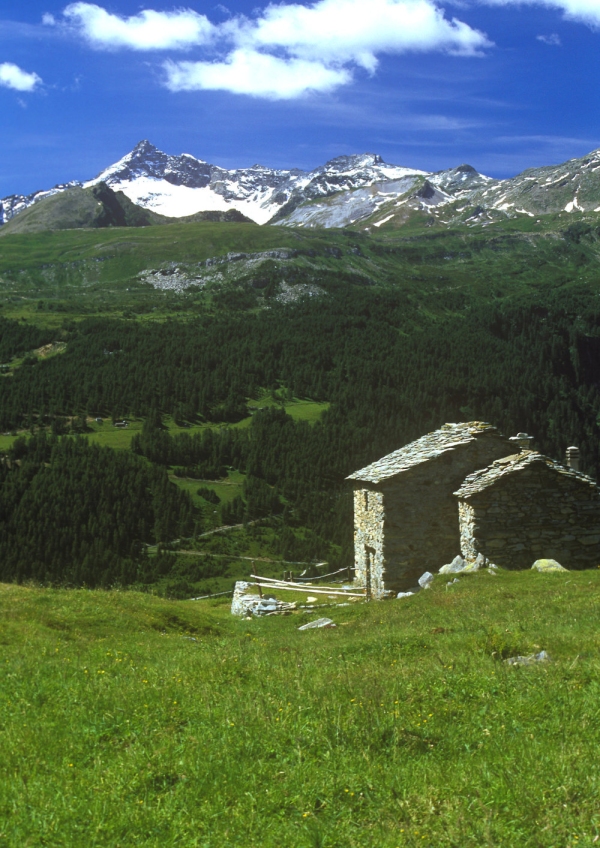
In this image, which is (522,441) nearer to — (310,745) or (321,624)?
(321,624)

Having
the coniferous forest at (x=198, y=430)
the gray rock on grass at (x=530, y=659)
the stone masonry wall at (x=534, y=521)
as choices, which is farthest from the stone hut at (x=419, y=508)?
the coniferous forest at (x=198, y=430)

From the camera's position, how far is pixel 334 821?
18.3 feet

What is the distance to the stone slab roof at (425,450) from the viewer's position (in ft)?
91.5

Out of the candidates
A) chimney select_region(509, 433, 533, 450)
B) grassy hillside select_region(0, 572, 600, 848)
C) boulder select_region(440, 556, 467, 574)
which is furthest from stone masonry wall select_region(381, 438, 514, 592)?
grassy hillside select_region(0, 572, 600, 848)

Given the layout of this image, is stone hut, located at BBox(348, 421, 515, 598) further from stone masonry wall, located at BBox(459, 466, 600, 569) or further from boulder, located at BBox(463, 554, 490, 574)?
boulder, located at BBox(463, 554, 490, 574)

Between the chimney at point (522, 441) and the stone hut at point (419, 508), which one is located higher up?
the chimney at point (522, 441)

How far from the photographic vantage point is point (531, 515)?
987 inches

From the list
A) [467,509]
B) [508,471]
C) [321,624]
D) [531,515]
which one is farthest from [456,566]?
[321,624]

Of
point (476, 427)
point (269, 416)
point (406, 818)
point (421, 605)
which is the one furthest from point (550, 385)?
Answer: point (406, 818)

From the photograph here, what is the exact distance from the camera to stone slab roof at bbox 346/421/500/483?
2788 cm

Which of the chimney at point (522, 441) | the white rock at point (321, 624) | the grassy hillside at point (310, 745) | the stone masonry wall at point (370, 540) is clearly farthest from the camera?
the chimney at point (522, 441)

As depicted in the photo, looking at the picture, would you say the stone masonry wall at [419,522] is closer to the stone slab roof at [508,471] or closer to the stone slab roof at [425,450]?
the stone slab roof at [425,450]

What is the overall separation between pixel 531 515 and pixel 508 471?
5.89 feet

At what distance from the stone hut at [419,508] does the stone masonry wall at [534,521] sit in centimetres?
189
